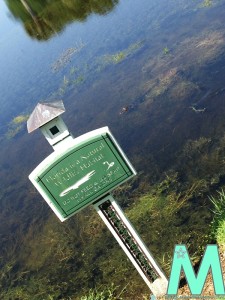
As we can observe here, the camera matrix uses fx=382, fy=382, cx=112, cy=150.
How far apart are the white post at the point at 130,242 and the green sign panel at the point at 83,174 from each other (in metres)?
0.32

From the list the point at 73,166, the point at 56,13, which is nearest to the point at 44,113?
the point at 73,166

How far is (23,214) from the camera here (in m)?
11.9

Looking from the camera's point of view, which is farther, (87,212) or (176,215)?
(87,212)

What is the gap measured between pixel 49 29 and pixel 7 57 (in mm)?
3896

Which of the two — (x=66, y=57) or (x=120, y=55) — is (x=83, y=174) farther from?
(x=66, y=57)

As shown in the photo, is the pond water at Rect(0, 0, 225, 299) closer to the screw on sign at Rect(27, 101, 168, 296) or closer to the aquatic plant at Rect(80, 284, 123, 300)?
the aquatic plant at Rect(80, 284, 123, 300)

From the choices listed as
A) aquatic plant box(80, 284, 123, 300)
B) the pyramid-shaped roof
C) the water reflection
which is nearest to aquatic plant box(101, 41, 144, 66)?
the water reflection

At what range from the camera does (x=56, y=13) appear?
30469mm

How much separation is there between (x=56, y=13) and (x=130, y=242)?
2775 cm

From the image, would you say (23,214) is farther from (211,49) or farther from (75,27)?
(75,27)

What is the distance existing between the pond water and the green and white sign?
3.24 meters

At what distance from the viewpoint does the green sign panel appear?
534 cm

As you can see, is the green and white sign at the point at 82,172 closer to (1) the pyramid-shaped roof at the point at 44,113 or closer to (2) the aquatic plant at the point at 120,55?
(1) the pyramid-shaped roof at the point at 44,113

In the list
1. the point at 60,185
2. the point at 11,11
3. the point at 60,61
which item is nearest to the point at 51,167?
the point at 60,185
